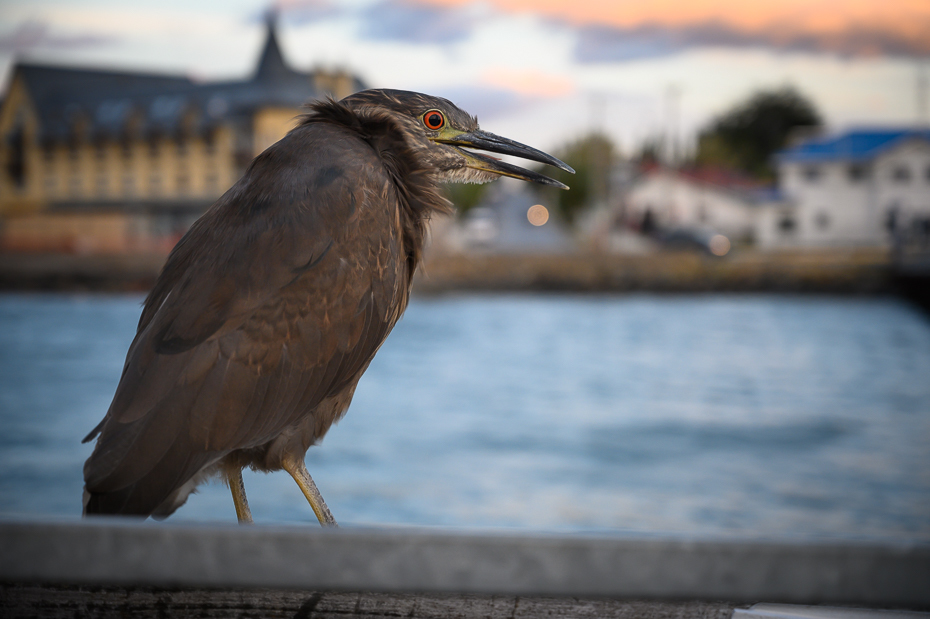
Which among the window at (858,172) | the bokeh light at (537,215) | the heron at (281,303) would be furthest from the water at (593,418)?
the bokeh light at (537,215)

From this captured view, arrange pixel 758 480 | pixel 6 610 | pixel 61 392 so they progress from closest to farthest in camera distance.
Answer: pixel 6 610 < pixel 758 480 < pixel 61 392

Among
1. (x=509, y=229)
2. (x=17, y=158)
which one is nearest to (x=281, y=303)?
(x=17, y=158)

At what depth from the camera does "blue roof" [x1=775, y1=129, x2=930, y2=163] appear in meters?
56.8

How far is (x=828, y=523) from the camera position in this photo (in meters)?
16.5

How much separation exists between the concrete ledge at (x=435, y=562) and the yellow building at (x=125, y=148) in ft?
165

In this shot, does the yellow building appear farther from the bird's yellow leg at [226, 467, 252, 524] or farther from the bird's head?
the bird's yellow leg at [226, 467, 252, 524]

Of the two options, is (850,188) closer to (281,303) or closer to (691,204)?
(691,204)

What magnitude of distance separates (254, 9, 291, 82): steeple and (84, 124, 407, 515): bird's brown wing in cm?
5323

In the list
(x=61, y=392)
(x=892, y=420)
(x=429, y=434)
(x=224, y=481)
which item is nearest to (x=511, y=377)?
(x=429, y=434)

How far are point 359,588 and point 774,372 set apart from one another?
111 ft

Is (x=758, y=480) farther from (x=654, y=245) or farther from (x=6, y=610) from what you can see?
(x=654, y=245)

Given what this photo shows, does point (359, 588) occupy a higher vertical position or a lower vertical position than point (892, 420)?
higher

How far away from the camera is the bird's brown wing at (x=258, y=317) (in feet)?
6.33

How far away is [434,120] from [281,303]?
80 centimetres
